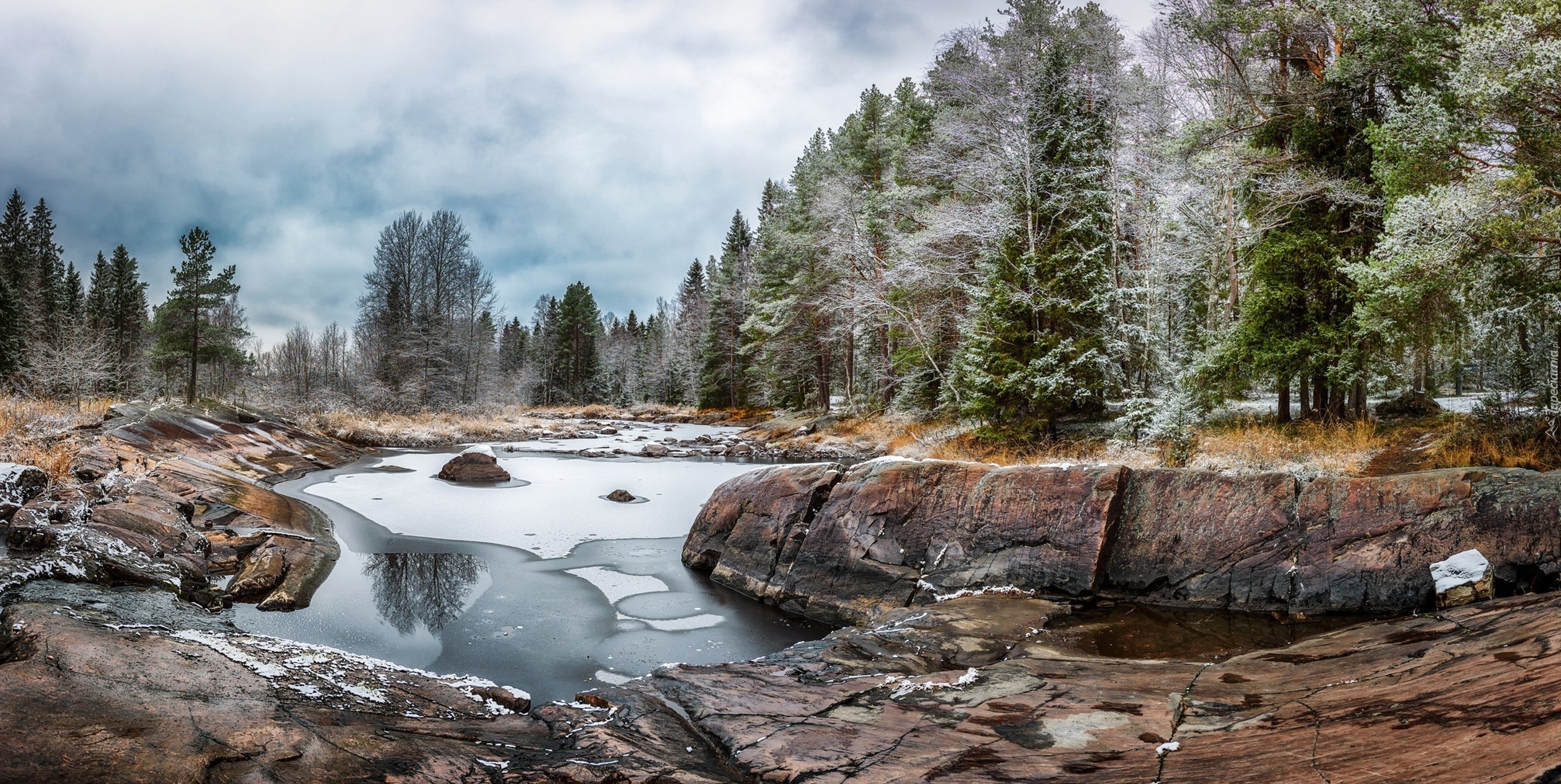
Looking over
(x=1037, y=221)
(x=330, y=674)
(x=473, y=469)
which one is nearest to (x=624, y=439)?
(x=473, y=469)

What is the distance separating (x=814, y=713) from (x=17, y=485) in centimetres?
943

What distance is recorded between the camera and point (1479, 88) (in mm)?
7680

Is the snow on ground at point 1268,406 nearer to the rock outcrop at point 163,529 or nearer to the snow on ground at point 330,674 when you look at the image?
the snow on ground at point 330,674

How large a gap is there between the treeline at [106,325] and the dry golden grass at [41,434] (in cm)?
686

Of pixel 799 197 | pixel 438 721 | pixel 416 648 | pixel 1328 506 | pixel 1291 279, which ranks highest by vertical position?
pixel 799 197

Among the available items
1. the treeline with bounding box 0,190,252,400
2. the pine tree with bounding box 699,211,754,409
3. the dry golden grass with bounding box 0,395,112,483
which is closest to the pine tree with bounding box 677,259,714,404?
the pine tree with bounding box 699,211,754,409

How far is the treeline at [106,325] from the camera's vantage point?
20844 millimetres

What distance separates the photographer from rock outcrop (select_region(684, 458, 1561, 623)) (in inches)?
259

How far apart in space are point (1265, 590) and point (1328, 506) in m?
1.19

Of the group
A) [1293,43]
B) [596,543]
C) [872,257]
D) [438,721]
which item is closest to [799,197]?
[872,257]

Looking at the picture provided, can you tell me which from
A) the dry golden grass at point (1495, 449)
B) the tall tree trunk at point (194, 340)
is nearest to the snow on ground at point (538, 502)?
the dry golden grass at point (1495, 449)

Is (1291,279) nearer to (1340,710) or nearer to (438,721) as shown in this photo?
(1340,710)

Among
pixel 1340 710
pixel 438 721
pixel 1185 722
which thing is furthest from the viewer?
pixel 438 721

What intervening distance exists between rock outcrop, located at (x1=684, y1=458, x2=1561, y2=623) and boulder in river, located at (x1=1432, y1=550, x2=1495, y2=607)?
142 mm
